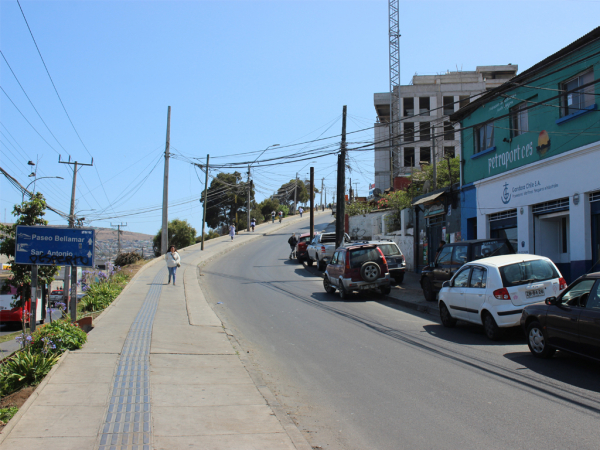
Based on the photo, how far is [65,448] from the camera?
4.56 m

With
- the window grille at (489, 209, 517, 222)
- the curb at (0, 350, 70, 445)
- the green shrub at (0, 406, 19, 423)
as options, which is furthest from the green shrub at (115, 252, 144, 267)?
the green shrub at (0, 406, 19, 423)

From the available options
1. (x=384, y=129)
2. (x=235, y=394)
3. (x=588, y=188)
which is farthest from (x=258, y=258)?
(x=384, y=129)

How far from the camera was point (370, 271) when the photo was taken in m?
17.0

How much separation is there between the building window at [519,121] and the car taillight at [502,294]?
8523 millimetres

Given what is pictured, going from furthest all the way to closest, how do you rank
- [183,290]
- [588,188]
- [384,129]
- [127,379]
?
1. [384,129]
2. [183,290]
3. [588,188]
4. [127,379]

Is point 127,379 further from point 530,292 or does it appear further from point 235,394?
point 530,292

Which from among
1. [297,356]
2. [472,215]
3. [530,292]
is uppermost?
[472,215]

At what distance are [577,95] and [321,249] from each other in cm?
1632

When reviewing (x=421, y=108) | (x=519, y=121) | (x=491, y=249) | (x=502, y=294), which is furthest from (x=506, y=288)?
(x=421, y=108)

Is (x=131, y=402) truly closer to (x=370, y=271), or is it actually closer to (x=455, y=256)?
(x=455, y=256)

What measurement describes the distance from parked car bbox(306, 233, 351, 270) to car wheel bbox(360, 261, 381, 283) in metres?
9.99

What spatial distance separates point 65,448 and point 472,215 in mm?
18198

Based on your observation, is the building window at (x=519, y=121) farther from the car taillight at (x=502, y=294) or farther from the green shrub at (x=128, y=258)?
the green shrub at (x=128, y=258)

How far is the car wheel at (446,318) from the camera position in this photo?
11.6m
